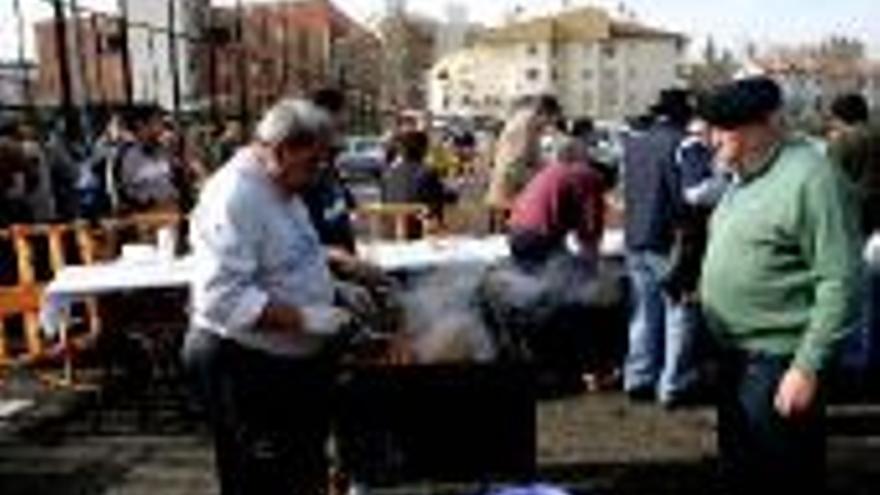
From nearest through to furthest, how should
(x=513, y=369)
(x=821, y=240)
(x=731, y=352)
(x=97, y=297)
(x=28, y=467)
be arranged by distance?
(x=821, y=240), (x=731, y=352), (x=513, y=369), (x=28, y=467), (x=97, y=297)

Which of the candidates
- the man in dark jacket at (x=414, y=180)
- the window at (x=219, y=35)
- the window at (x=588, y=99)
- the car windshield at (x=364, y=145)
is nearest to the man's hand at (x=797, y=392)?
the man in dark jacket at (x=414, y=180)

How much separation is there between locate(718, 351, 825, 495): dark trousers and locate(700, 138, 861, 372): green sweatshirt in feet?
0.28

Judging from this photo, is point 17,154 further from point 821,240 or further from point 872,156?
point 821,240

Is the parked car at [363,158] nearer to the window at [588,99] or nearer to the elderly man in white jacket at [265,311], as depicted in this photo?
the elderly man in white jacket at [265,311]

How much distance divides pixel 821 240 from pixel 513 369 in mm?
2492

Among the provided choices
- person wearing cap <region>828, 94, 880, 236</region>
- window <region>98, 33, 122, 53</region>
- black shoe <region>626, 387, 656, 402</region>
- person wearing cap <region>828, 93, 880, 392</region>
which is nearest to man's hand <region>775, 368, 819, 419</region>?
person wearing cap <region>828, 93, 880, 392</region>

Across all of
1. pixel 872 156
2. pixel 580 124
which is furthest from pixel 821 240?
pixel 580 124

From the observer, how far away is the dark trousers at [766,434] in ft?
18.2

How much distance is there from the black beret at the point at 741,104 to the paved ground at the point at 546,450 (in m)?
3.16

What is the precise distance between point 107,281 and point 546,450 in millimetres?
2904

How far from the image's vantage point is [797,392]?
528 cm

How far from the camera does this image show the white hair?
5906 mm

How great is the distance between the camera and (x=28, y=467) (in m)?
9.88

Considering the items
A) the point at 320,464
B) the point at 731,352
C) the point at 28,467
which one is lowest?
the point at 28,467
